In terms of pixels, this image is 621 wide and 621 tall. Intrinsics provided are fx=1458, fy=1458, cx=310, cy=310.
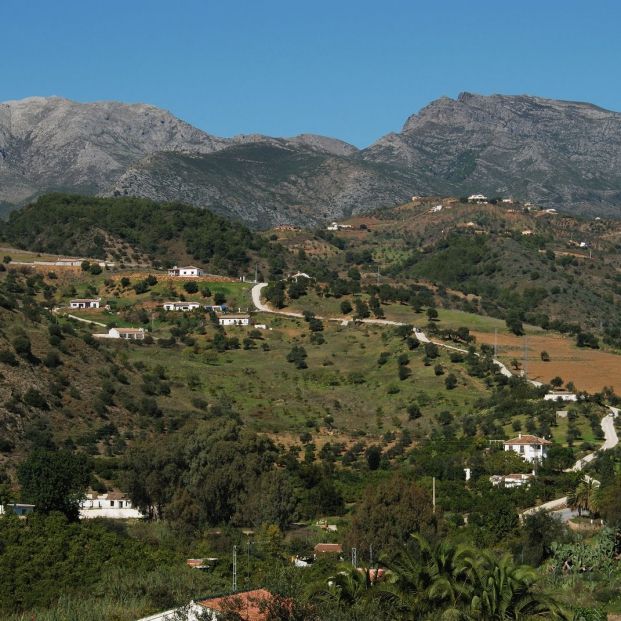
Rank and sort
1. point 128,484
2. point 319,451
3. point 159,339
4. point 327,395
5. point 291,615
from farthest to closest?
point 159,339
point 327,395
point 319,451
point 128,484
point 291,615

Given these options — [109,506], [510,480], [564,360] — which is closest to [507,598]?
[109,506]

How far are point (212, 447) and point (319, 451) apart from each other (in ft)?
68.7

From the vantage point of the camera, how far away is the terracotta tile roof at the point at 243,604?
34562 mm

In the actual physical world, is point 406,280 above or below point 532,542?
above

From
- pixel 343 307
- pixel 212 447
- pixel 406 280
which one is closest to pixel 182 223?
pixel 406 280

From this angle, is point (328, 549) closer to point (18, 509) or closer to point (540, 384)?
point (18, 509)

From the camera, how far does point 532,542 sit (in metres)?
55.7

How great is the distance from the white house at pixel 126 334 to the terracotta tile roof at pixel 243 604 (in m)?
88.2

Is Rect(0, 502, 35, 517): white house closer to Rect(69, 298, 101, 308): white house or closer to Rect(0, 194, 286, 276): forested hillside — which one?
Rect(69, 298, 101, 308): white house

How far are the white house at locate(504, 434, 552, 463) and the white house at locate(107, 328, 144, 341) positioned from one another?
49.4 m

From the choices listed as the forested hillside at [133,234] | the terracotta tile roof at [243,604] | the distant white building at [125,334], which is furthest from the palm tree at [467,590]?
the forested hillside at [133,234]

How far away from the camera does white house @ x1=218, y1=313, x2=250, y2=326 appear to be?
136375mm

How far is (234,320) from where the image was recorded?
136875mm

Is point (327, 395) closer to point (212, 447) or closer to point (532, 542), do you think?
point (212, 447)
